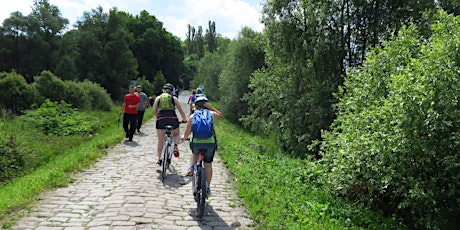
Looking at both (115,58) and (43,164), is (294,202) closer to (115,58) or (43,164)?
(43,164)

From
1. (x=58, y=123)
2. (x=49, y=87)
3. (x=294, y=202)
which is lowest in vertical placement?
(x=294, y=202)

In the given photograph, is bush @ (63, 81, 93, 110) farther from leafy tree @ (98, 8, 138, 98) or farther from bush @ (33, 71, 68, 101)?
leafy tree @ (98, 8, 138, 98)

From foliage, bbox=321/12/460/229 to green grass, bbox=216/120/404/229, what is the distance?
0.56 meters

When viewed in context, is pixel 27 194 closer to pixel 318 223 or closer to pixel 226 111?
pixel 318 223

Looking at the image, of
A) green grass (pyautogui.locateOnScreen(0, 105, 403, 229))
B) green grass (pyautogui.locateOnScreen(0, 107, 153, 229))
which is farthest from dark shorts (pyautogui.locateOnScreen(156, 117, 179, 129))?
green grass (pyautogui.locateOnScreen(0, 107, 153, 229))

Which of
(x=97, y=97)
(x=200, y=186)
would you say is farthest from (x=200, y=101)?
(x=97, y=97)

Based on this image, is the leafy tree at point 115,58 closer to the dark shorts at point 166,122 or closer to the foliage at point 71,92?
the foliage at point 71,92

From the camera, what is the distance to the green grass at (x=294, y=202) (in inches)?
238

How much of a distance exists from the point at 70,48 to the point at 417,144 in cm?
4234

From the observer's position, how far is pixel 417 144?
688cm

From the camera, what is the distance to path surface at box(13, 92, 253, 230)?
214 inches

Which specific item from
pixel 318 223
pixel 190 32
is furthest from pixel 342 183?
pixel 190 32

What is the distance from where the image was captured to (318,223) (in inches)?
237

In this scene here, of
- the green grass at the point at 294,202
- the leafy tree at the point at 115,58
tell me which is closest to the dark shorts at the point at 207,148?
the green grass at the point at 294,202
